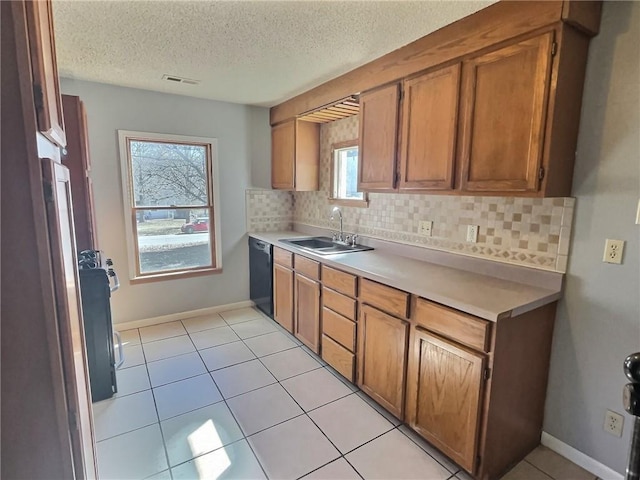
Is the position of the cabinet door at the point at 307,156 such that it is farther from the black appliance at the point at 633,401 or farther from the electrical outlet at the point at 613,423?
the black appliance at the point at 633,401

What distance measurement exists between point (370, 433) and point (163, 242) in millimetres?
2719

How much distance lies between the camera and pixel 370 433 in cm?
202

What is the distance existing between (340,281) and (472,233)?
947 millimetres

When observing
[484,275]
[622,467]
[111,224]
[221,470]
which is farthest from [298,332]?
[622,467]

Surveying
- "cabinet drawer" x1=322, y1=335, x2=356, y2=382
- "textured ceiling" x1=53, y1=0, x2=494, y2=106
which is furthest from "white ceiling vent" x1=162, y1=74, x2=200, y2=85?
"cabinet drawer" x1=322, y1=335, x2=356, y2=382

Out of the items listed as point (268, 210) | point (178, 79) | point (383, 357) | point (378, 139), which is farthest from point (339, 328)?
point (178, 79)

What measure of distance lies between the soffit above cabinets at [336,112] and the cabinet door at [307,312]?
1509 millimetres

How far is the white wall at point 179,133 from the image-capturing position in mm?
3084

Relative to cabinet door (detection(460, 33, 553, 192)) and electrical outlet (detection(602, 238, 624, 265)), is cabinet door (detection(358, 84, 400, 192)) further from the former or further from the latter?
electrical outlet (detection(602, 238, 624, 265))

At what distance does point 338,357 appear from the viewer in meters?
2.58

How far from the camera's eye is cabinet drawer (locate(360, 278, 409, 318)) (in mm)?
1965

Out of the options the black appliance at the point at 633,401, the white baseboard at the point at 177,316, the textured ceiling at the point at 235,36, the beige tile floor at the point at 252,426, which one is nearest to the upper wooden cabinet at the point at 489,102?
the textured ceiling at the point at 235,36

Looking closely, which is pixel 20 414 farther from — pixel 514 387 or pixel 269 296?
pixel 269 296

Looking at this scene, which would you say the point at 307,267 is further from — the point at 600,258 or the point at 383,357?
the point at 600,258
